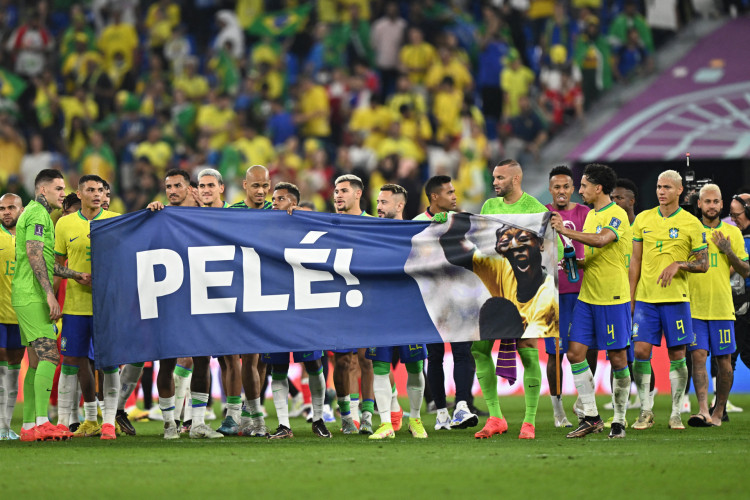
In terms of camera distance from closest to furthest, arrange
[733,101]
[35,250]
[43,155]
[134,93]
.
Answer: [35,250] → [733,101] → [43,155] → [134,93]

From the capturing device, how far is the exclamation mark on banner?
33.4ft

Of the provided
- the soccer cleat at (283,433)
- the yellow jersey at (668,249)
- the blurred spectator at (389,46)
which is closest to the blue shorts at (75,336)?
the soccer cleat at (283,433)

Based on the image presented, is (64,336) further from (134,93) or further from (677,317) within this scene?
(134,93)

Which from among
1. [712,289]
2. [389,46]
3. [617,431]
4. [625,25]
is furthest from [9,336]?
[625,25]

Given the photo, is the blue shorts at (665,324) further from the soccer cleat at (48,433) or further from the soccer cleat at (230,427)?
the soccer cleat at (48,433)

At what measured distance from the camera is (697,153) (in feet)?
63.3

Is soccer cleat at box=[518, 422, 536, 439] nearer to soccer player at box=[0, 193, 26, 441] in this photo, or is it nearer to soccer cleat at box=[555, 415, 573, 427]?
soccer cleat at box=[555, 415, 573, 427]

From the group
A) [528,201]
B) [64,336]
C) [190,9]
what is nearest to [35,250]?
[64,336]

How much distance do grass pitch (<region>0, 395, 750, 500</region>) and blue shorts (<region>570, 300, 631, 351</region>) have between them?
850 mm

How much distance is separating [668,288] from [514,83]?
11.7 meters

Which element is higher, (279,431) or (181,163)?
(181,163)

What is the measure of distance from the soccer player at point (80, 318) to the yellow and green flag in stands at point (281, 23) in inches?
602

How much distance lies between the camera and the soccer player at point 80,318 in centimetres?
1023

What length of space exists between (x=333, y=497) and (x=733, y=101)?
655 inches
